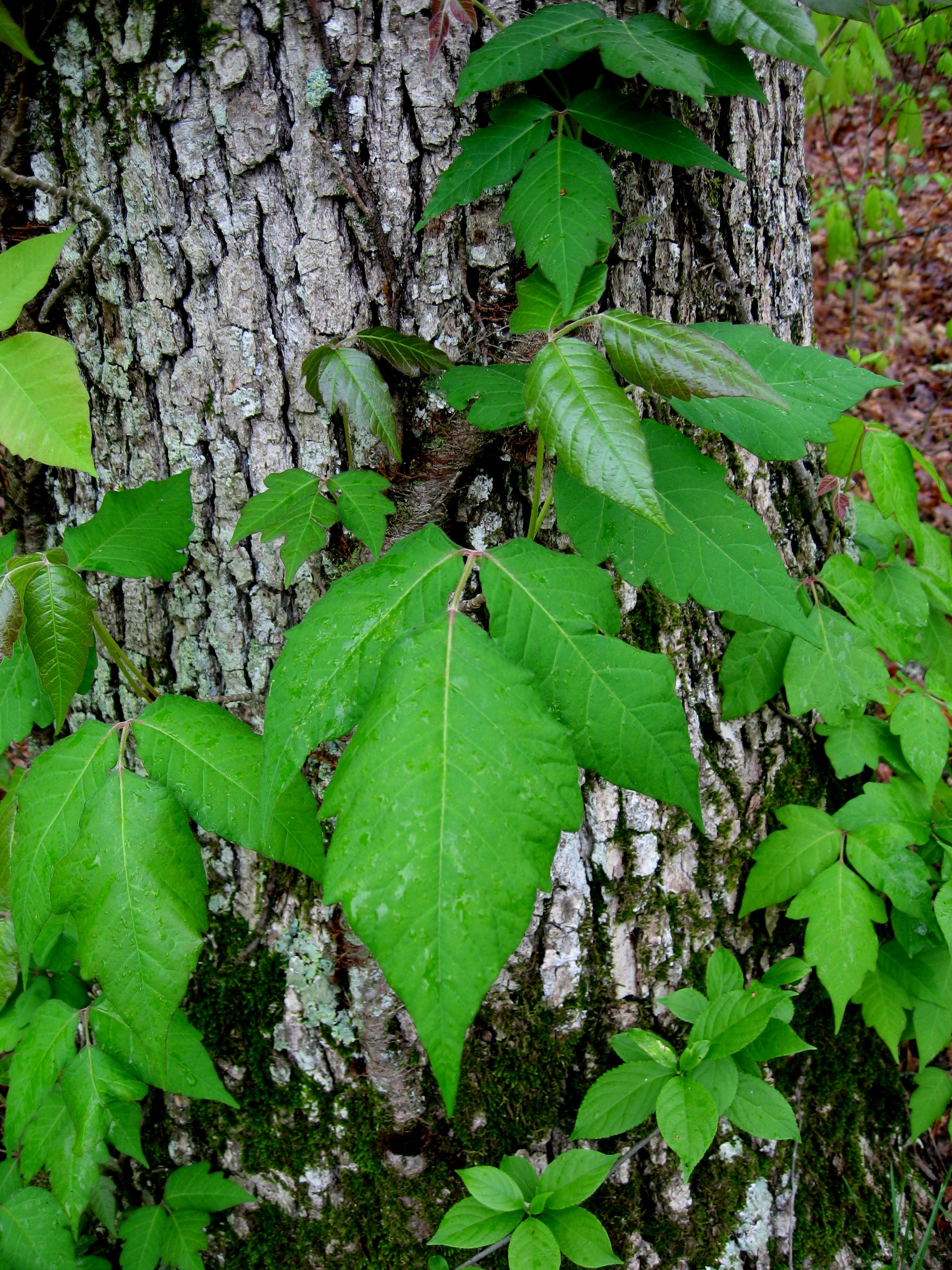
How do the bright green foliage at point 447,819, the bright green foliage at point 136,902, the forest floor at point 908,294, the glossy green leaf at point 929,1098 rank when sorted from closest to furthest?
1. the bright green foliage at point 447,819
2. the bright green foliage at point 136,902
3. the glossy green leaf at point 929,1098
4. the forest floor at point 908,294

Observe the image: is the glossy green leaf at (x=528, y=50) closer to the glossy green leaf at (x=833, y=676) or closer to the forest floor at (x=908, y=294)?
the glossy green leaf at (x=833, y=676)

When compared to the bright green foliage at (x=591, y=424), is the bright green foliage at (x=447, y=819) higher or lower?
lower

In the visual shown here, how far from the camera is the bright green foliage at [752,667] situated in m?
1.41

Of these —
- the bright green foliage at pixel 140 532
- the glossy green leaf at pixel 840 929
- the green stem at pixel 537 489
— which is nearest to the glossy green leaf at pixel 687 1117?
the glossy green leaf at pixel 840 929

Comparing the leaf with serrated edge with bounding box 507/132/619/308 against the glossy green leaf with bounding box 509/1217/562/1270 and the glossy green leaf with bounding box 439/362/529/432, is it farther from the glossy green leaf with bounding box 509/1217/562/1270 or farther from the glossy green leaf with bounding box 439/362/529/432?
the glossy green leaf with bounding box 509/1217/562/1270

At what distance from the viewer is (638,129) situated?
109 cm

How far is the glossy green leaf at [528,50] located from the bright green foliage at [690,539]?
0.48 metres

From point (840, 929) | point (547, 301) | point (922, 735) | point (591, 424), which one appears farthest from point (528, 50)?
point (840, 929)

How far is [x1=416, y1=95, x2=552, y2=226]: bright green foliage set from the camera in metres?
1.07

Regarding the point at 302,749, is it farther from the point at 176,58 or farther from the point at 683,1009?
the point at 176,58

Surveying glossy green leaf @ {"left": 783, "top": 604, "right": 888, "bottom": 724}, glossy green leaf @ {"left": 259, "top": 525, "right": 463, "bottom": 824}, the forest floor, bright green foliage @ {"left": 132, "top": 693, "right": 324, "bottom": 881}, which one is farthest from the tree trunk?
the forest floor

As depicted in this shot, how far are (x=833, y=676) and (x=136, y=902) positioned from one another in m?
1.17

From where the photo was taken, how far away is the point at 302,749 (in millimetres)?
854

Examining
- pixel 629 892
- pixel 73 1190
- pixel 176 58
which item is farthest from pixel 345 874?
pixel 176 58
